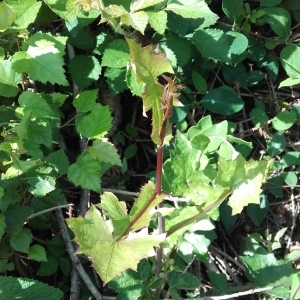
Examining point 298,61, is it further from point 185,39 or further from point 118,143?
point 118,143

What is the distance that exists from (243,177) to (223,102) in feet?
2.93

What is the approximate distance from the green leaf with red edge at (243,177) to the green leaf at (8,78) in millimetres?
789

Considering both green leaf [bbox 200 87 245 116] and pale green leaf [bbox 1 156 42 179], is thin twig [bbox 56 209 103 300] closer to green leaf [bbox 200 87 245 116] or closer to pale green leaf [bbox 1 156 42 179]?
pale green leaf [bbox 1 156 42 179]

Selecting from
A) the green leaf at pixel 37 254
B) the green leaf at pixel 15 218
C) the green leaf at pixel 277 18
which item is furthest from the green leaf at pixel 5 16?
the green leaf at pixel 277 18

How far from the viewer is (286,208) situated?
197 centimetres

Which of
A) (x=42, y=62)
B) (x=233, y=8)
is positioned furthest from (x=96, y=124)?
(x=233, y=8)

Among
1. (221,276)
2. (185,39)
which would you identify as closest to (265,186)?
(221,276)

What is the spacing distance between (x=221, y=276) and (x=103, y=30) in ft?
3.47

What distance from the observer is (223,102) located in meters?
1.79

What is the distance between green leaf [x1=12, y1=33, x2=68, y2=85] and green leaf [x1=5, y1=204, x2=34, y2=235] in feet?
1.41

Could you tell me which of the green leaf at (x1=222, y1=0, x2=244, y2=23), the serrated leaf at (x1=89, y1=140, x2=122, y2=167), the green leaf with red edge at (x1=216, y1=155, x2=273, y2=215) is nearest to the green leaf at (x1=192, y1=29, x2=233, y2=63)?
the green leaf at (x1=222, y1=0, x2=244, y2=23)

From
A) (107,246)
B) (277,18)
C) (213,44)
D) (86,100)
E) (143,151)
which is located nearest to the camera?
(107,246)

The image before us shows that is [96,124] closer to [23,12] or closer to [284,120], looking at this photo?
[23,12]

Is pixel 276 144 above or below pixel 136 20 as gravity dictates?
below
